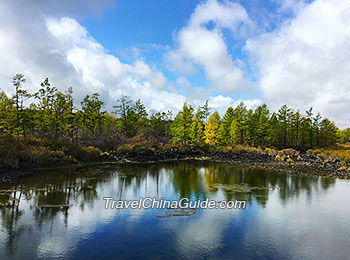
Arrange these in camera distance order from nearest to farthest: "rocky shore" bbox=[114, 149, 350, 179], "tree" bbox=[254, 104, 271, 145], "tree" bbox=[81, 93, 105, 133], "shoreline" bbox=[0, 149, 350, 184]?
"shoreline" bbox=[0, 149, 350, 184]
"rocky shore" bbox=[114, 149, 350, 179]
"tree" bbox=[81, 93, 105, 133]
"tree" bbox=[254, 104, 271, 145]

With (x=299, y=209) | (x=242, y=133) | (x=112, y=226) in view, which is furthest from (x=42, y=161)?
(x=242, y=133)

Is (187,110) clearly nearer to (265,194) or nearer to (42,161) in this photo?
(42,161)

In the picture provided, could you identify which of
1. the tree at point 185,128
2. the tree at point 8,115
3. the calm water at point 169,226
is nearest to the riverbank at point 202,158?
the tree at point 185,128

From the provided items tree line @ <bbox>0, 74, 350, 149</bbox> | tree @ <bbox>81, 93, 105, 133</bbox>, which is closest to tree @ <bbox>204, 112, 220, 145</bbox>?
tree line @ <bbox>0, 74, 350, 149</bbox>

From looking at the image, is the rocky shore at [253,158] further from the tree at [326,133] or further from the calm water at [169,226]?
the tree at [326,133]

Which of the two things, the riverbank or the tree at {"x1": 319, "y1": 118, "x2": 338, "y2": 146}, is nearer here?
the riverbank

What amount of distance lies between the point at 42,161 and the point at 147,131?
100ft

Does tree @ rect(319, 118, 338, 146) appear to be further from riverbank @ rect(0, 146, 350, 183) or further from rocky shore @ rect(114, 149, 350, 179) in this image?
riverbank @ rect(0, 146, 350, 183)

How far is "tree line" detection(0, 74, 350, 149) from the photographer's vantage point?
→ 31263mm

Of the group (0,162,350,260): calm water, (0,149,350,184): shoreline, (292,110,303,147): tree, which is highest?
(292,110,303,147): tree

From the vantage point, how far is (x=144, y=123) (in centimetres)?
5634

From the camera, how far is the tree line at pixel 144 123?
3126 centimetres

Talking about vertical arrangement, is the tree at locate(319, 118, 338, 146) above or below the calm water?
above

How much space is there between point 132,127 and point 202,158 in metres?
17.8
